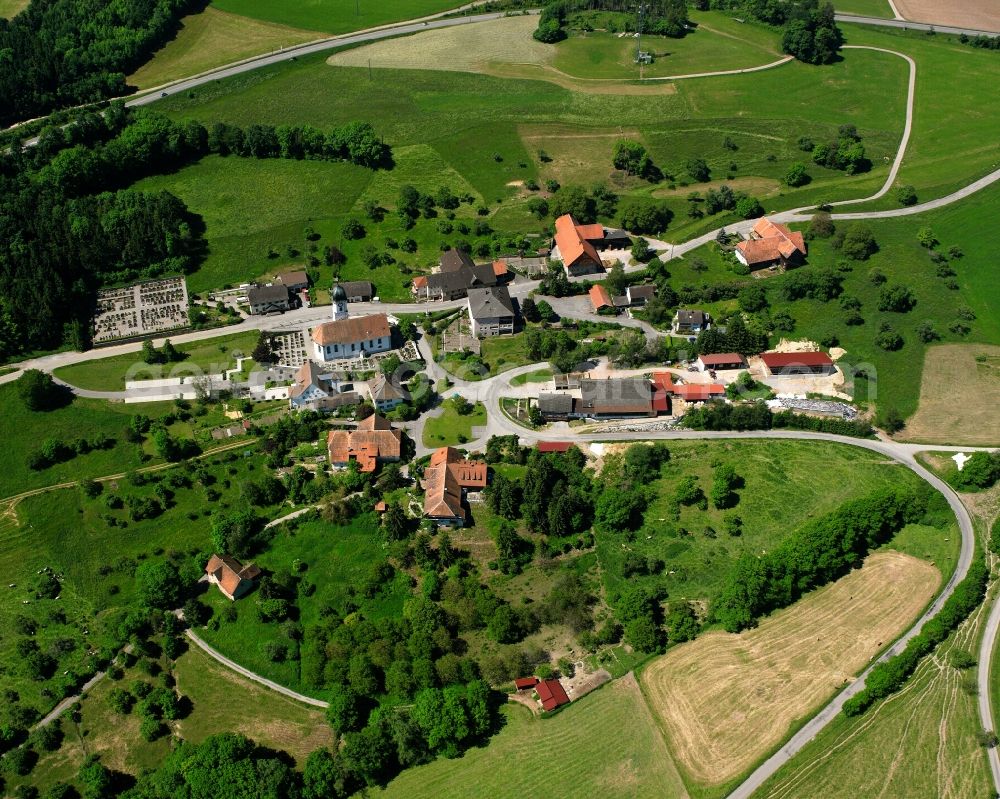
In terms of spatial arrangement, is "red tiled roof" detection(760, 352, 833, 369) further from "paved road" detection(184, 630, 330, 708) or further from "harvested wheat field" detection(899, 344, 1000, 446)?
"paved road" detection(184, 630, 330, 708)

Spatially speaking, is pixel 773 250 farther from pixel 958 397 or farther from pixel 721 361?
pixel 958 397

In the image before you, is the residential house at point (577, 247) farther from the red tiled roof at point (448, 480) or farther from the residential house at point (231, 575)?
the residential house at point (231, 575)

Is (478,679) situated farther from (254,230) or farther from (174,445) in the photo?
(254,230)

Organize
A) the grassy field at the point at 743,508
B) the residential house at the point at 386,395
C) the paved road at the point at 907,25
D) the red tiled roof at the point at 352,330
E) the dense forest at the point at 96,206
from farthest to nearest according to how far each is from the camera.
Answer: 1. the paved road at the point at 907,25
2. the dense forest at the point at 96,206
3. the red tiled roof at the point at 352,330
4. the residential house at the point at 386,395
5. the grassy field at the point at 743,508

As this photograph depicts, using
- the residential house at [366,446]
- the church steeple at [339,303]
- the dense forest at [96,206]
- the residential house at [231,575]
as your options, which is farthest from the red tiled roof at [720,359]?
the dense forest at [96,206]

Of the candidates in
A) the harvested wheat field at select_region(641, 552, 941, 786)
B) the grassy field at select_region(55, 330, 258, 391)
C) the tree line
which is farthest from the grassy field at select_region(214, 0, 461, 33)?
the harvested wheat field at select_region(641, 552, 941, 786)

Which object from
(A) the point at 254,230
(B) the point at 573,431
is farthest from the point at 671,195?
(A) the point at 254,230

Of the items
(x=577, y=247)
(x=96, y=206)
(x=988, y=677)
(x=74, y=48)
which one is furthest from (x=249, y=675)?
(x=74, y=48)
